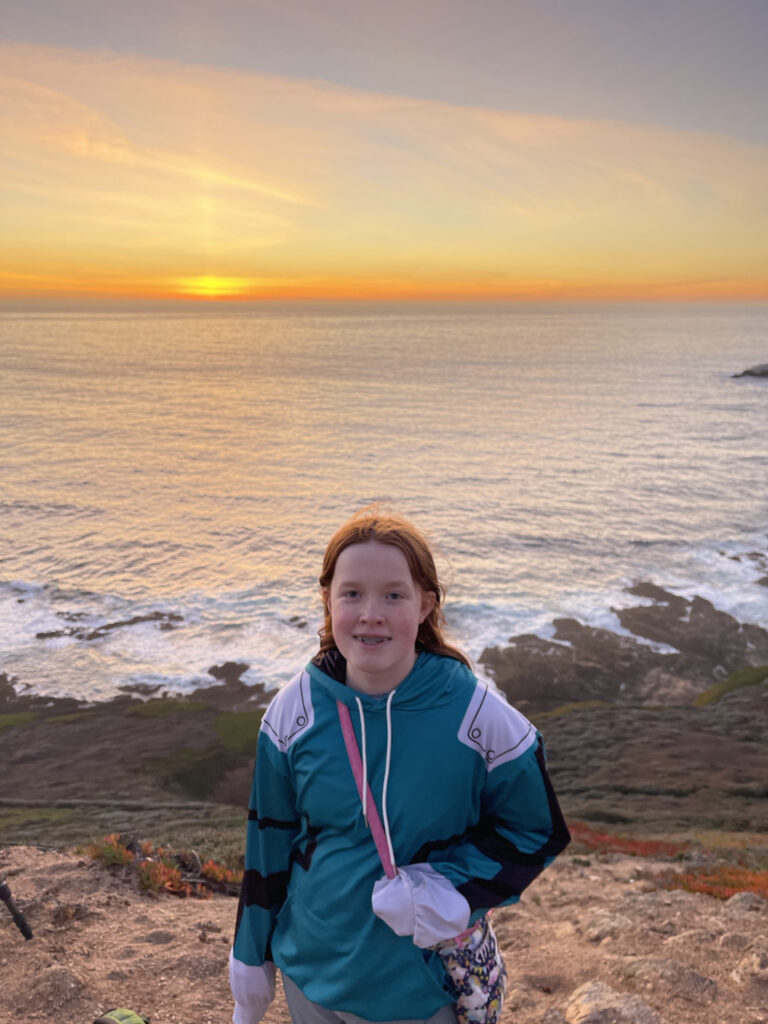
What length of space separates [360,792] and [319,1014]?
776 millimetres

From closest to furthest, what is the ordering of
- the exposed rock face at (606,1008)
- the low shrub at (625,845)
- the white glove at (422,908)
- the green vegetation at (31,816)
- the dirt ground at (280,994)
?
1. the white glove at (422,908)
2. the exposed rock face at (606,1008)
3. the dirt ground at (280,994)
4. the low shrub at (625,845)
5. the green vegetation at (31,816)

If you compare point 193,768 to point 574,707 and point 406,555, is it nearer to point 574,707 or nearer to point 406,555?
point 574,707

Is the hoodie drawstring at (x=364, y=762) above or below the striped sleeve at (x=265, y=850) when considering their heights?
above

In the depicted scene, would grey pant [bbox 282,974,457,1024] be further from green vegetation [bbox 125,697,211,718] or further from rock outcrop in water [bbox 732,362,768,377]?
rock outcrop in water [bbox 732,362,768,377]

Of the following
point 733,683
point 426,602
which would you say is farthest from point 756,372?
point 426,602

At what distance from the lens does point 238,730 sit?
19156 millimetres

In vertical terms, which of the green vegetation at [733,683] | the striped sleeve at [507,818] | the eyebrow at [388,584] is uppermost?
the eyebrow at [388,584]

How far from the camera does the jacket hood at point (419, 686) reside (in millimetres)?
2439

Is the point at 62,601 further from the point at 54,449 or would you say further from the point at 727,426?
the point at 727,426

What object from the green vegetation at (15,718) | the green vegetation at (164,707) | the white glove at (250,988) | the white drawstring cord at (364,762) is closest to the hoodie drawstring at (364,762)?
the white drawstring cord at (364,762)

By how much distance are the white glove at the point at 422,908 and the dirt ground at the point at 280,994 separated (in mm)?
3371

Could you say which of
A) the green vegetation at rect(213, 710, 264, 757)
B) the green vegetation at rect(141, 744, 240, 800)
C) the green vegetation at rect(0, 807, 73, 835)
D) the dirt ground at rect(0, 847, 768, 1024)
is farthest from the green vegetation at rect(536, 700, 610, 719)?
the dirt ground at rect(0, 847, 768, 1024)

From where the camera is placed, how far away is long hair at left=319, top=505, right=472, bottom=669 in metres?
2.59

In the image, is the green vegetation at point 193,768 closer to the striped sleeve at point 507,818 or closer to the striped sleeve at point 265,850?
the striped sleeve at point 265,850
